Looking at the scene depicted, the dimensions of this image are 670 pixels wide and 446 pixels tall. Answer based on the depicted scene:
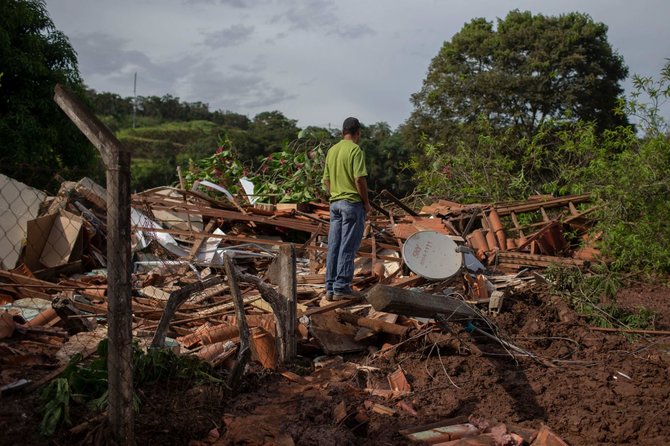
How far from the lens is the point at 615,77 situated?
25469mm

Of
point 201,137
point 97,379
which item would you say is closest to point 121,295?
point 97,379

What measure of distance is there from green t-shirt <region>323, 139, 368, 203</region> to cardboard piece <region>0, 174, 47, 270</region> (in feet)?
12.8

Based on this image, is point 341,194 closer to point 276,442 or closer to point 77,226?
point 276,442

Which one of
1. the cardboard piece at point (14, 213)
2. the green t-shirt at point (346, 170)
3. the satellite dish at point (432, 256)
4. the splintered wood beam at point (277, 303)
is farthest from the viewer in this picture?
the cardboard piece at point (14, 213)

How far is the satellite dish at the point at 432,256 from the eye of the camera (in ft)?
22.9

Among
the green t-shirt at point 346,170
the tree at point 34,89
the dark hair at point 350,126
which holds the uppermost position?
the tree at point 34,89

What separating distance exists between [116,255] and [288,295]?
2301mm

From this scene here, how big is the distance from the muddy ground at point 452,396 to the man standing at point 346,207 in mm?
856

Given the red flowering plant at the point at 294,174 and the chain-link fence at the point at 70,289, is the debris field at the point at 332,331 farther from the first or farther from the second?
the red flowering plant at the point at 294,174

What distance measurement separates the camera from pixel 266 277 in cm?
749

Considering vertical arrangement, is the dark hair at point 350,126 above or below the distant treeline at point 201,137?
below

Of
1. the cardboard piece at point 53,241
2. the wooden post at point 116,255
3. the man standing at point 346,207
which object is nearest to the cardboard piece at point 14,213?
the cardboard piece at point 53,241

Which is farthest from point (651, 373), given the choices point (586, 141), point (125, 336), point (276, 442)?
point (586, 141)

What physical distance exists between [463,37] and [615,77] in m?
6.22
